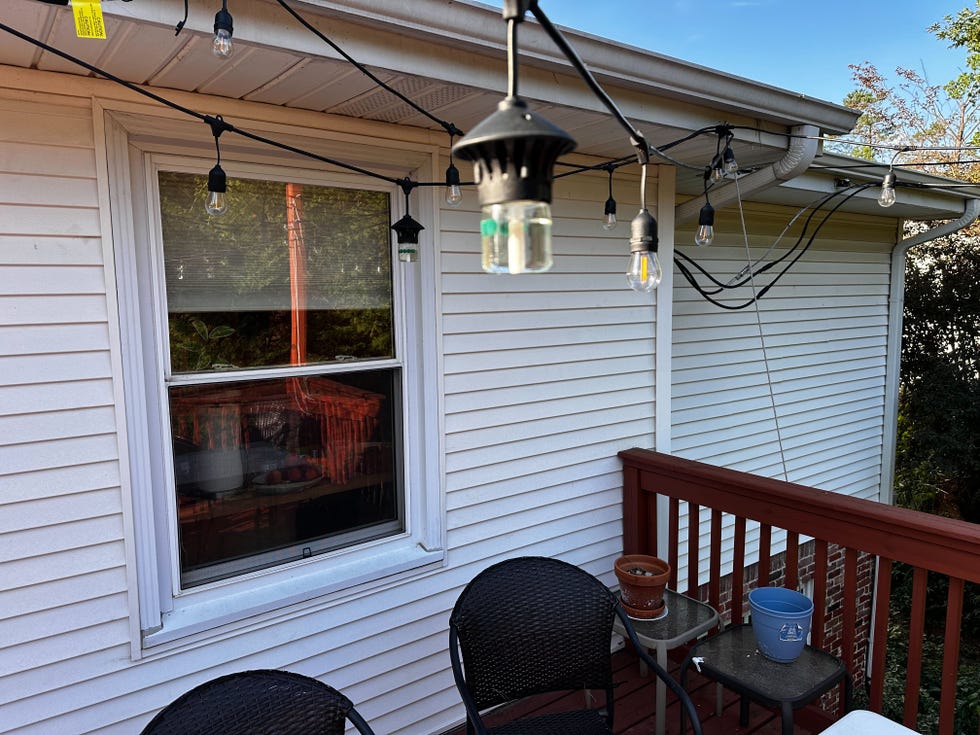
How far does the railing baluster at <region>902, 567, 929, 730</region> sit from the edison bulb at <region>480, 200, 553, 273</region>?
205 cm

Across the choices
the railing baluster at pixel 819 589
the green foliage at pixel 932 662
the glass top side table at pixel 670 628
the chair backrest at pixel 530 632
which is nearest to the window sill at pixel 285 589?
the chair backrest at pixel 530 632

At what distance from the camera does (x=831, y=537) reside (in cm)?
238

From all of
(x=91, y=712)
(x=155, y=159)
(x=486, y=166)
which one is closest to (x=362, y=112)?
(x=155, y=159)

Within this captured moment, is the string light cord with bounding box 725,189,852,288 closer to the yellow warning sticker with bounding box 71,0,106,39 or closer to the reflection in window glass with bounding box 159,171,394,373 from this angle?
the reflection in window glass with bounding box 159,171,394,373

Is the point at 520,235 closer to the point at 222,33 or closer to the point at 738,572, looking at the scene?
the point at 222,33

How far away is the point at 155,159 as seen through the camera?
1979mm

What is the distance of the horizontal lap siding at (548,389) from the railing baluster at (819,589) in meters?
0.98

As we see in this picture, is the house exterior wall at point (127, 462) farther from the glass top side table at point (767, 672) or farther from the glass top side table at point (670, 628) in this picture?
the glass top side table at point (767, 672)

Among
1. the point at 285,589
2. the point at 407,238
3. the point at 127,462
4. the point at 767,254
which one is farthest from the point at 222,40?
the point at 767,254

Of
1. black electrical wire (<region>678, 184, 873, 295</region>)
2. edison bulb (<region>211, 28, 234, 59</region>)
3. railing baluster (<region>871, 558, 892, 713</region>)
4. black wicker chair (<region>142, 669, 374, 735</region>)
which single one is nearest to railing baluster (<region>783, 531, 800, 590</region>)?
railing baluster (<region>871, 558, 892, 713</region>)

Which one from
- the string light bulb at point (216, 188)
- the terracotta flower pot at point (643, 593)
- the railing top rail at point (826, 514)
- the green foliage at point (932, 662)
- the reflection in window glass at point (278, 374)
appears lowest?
the green foliage at point (932, 662)

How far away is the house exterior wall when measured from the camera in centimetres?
179

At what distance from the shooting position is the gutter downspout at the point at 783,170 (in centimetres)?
284

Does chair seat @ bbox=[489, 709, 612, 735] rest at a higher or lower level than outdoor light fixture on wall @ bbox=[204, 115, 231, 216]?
lower
